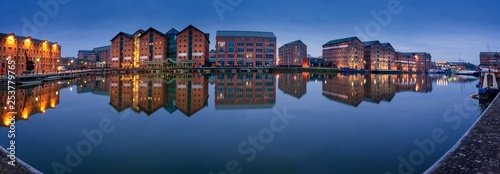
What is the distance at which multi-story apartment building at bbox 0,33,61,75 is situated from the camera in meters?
61.2

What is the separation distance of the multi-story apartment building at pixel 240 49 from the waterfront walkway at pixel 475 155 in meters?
110

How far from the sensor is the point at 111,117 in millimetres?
18391

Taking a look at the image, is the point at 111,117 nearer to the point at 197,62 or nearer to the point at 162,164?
the point at 162,164

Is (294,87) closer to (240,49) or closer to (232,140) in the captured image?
(232,140)

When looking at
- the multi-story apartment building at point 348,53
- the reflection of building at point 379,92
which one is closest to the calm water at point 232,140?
the reflection of building at point 379,92

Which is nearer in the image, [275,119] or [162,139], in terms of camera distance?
[162,139]

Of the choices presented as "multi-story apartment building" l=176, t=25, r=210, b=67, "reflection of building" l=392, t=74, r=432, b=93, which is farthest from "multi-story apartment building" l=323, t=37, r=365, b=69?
"multi-story apartment building" l=176, t=25, r=210, b=67

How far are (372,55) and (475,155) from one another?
17456 centimetres

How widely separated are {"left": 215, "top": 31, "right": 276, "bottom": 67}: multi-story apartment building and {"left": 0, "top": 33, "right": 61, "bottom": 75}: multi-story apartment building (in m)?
57.5

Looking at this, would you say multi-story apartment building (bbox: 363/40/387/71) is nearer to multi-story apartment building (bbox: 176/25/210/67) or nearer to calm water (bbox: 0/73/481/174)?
multi-story apartment building (bbox: 176/25/210/67)

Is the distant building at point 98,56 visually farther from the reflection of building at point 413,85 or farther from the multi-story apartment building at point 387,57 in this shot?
the multi-story apartment building at point 387,57

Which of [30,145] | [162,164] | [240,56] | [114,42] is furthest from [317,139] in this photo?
[114,42]

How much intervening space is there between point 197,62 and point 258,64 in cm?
2708

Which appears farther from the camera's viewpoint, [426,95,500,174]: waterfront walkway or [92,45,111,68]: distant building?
[92,45,111,68]: distant building
